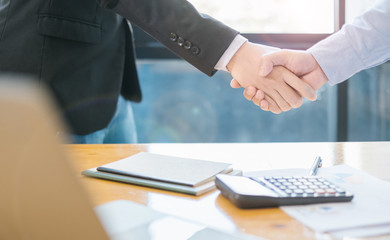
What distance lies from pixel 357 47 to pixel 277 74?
0.26m

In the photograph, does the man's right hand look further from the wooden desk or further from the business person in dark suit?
the wooden desk

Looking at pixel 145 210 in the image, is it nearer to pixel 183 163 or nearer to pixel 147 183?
pixel 147 183

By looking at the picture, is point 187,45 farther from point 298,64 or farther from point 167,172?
point 167,172

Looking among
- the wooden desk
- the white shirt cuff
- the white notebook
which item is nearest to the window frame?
the white shirt cuff

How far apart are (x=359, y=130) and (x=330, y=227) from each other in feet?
6.52

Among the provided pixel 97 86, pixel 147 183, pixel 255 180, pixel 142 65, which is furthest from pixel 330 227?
pixel 142 65

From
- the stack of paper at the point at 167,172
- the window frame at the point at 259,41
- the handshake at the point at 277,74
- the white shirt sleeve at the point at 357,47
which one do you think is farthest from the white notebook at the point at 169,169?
the window frame at the point at 259,41

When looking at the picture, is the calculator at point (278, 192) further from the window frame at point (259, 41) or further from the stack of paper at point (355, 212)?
the window frame at point (259, 41)

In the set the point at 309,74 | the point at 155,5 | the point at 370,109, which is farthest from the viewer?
the point at 370,109

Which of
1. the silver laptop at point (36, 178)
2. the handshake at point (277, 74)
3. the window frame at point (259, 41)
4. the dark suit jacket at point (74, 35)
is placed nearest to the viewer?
the silver laptop at point (36, 178)

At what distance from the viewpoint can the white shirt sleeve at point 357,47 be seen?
1.29 m

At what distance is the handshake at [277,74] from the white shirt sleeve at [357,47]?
4 cm

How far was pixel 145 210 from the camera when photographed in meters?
0.56

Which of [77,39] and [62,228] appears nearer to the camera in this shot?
[62,228]
